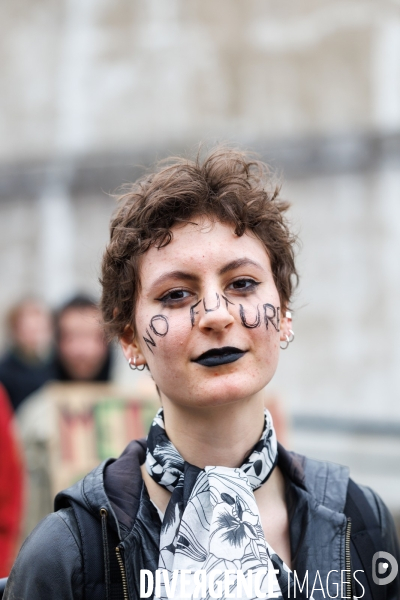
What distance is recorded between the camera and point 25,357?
20.5ft

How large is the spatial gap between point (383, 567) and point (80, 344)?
11.8 feet

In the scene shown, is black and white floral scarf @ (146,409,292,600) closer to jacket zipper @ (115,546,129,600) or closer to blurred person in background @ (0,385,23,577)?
jacket zipper @ (115,546,129,600)

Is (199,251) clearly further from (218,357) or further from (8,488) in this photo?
(8,488)

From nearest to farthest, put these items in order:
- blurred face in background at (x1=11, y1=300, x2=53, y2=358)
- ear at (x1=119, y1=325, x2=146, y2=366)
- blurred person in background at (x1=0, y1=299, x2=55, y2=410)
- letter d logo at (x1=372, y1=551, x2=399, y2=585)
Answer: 1. letter d logo at (x1=372, y1=551, x2=399, y2=585)
2. ear at (x1=119, y1=325, x2=146, y2=366)
3. blurred person in background at (x1=0, y1=299, x2=55, y2=410)
4. blurred face in background at (x1=11, y1=300, x2=53, y2=358)

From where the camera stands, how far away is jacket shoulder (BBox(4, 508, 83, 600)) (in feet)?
6.19

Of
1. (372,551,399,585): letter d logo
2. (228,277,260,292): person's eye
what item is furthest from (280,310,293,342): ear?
(372,551,399,585): letter d logo

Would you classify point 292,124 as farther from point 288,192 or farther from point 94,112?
point 94,112

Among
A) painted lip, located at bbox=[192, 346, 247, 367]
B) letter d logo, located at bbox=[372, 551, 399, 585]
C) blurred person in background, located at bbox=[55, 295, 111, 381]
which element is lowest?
letter d logo, located at bbox=[372, 551, 399, 585]

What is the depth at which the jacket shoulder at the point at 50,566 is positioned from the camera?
1888mm

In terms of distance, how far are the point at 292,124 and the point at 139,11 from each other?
2.77m

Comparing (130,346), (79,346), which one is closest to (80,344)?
(79,346)

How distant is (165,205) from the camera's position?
212 centimetres

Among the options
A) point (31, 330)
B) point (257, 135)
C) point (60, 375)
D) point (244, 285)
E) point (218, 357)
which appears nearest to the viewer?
point (218, 357)

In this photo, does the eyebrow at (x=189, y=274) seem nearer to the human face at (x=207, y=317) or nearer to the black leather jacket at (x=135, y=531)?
the human face at (x=207, y=317)
